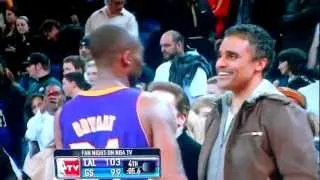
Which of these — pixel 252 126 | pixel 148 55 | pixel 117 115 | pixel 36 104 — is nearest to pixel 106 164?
pixel 117 115

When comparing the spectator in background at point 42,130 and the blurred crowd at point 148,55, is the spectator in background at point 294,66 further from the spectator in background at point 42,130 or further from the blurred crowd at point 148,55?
the spectator in background at point 42,130

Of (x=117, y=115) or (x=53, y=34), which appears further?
(x=53, y=34)

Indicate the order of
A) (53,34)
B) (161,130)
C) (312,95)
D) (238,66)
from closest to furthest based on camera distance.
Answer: (161,130)
(238,66)
(312,95)
(53,34)

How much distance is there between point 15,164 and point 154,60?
2.05 ft

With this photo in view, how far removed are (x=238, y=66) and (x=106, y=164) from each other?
15.8 inches

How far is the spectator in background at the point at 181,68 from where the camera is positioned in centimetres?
233

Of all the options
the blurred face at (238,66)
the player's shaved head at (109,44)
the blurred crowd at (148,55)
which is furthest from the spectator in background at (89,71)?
the blurred face at (238,66)

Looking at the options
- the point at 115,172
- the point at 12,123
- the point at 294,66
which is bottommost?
the point at 115,172

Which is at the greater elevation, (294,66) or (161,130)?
(294,66)

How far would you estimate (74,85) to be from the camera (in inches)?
95.4

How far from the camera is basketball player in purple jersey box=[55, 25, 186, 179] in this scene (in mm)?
1605

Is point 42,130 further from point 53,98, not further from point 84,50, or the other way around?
point 84,50

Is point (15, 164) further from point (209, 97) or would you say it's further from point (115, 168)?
point (115, 168)

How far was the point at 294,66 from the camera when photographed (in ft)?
6.99
